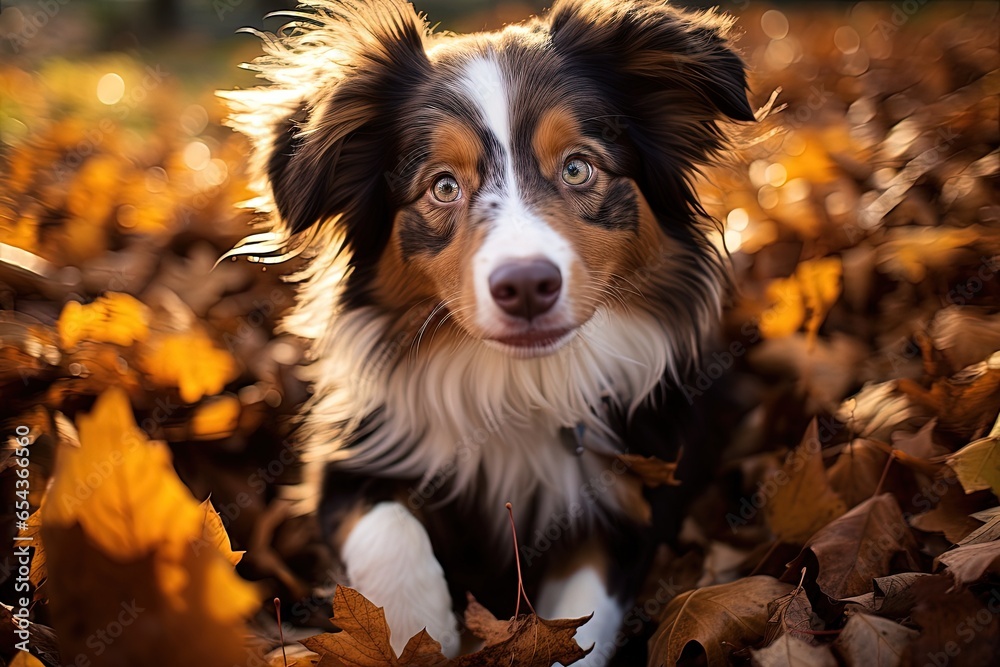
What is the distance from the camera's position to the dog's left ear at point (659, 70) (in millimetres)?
2297

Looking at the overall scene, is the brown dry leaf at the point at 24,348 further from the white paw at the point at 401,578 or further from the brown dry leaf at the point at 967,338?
the brown dry leaf at the point at 967,338

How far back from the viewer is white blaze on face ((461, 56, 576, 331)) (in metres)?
1.97

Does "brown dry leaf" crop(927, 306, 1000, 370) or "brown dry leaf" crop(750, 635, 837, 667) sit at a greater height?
"brown dry leaf" crop(927, 306, 1000, 370)

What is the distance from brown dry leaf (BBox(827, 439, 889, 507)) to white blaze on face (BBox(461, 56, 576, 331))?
910mm

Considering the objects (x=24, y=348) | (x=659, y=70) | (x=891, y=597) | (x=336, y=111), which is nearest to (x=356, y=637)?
(x=891, y=597)

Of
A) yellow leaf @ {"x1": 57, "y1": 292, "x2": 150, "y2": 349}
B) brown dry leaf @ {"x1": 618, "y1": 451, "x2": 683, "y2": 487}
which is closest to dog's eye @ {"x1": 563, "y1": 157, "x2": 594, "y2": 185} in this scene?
brown dry leaf @ {"x1": 618, "y1": 451, "x2": 683, "y2": 487}

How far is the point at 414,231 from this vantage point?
2334 millimetres

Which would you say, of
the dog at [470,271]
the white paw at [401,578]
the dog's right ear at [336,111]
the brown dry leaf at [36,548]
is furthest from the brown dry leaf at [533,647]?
the dog's right ear at [336,111]

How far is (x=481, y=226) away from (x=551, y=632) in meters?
1.03

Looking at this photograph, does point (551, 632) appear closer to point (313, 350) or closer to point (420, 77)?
point (313, 350)

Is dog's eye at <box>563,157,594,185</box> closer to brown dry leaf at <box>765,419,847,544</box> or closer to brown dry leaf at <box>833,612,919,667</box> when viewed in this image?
brown dry leaf at <box>765,419,847,544</box>

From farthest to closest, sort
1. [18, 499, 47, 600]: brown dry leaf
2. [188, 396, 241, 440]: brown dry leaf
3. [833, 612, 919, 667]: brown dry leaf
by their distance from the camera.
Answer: [188, 396, 241, 440]: brown dry leaf
[18, 499, 47, 600]: brown dry leaf
[833, 612, 919, 667]: brown dry leaf

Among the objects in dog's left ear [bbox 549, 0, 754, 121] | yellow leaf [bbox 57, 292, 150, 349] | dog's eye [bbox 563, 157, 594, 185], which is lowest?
yellow leaf [bbox 57, 292, 150, 349]

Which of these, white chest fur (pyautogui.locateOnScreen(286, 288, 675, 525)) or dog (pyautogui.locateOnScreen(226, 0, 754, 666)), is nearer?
dog (pyautogui.locateOnScreen(226, 0, 754, 666))
